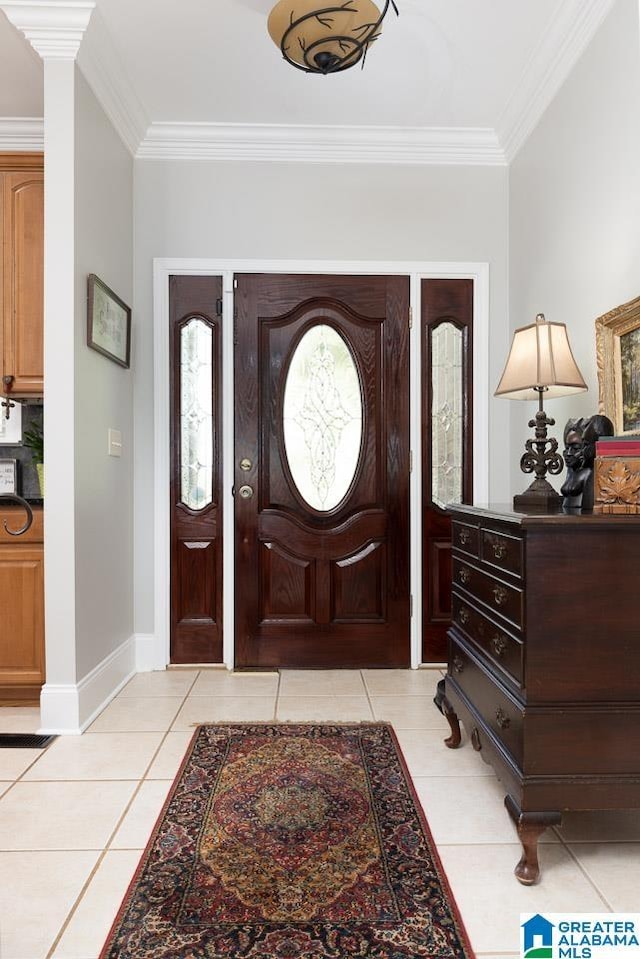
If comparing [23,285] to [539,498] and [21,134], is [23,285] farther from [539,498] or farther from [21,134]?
[539,498]

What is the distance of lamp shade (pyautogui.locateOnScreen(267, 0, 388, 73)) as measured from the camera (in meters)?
2.21

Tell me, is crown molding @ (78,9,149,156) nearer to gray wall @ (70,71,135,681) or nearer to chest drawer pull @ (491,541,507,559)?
gray wall @ (70,71,135,681)

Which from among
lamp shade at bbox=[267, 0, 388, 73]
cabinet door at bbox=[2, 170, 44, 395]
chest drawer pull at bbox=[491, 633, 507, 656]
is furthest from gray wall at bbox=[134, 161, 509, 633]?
chest drawer pull at bbox=[491, 633, 507, 656]

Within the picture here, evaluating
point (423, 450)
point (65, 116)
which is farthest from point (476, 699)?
point (65, 116)

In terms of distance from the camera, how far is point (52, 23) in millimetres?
2621

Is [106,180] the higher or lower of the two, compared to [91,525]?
higher

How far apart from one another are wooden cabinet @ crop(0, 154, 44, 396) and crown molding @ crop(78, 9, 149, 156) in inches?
17.3

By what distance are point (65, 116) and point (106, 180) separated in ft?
1.47

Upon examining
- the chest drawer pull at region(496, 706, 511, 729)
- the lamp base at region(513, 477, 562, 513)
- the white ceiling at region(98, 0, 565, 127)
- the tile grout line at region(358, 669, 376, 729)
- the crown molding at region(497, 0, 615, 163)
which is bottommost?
the tile grout line at region(358, 669, 376, 729)

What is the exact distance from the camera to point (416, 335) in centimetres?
363

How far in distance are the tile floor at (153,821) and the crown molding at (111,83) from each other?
276 centimetres

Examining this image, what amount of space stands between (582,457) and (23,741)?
2342mm

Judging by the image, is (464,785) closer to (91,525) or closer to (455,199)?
(91,525)

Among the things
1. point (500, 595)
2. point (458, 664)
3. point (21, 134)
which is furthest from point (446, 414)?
point (21, 134)
